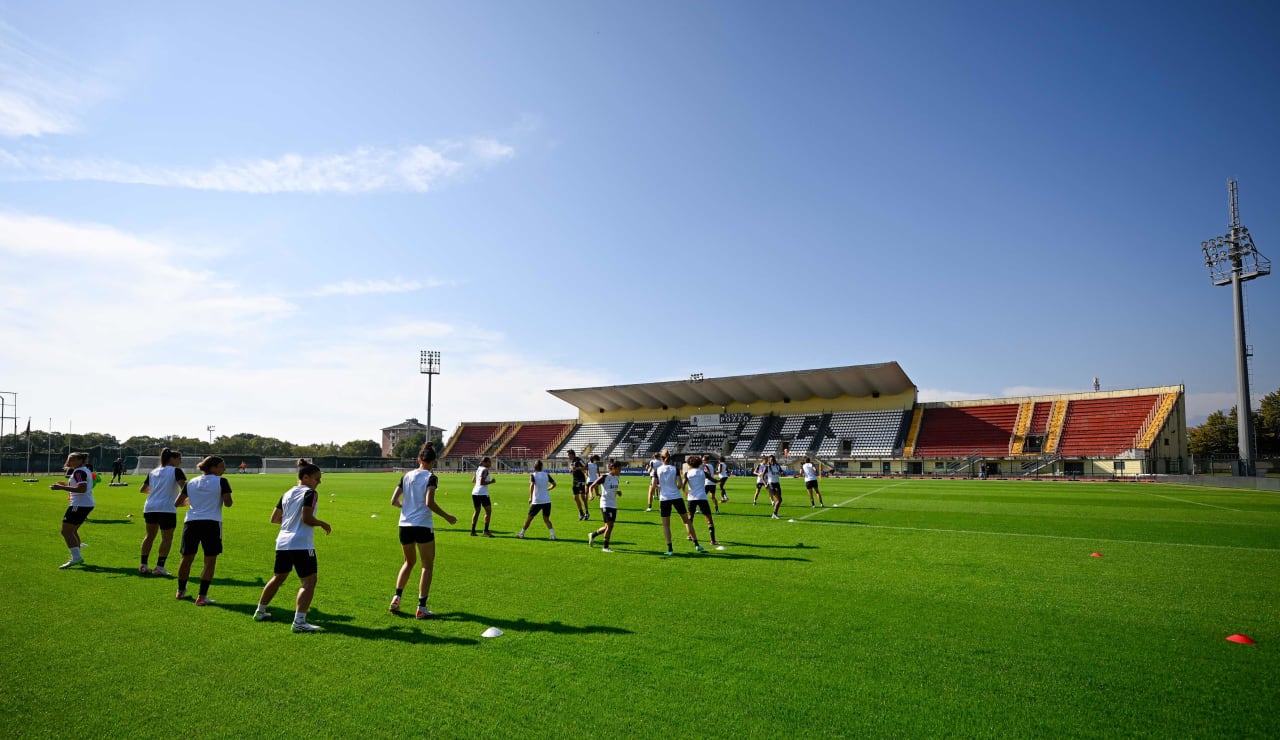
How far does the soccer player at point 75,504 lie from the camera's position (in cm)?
1017

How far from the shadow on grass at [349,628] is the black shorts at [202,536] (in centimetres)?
74

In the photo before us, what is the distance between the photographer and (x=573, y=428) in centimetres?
8562

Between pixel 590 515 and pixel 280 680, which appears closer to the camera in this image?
pixel 280 680

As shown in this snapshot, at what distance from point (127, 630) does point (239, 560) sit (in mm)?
4909

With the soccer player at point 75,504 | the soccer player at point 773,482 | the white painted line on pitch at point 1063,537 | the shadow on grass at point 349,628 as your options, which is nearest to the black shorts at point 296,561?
the shadow on grass at point 349,628

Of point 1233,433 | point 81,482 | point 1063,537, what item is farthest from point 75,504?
point 1233,433

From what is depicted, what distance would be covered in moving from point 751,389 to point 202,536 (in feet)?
214

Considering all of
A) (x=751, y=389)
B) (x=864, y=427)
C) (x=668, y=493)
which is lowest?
(x=668, y=493)

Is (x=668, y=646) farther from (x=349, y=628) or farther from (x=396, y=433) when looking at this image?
(x=396, y=433)

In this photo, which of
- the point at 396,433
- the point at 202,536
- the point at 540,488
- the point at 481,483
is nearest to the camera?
the point at 202,536

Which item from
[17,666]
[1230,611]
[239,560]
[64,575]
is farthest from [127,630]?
[1230,611]

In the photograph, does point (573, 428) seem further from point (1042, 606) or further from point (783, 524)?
point (1042, 606)

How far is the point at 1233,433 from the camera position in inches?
2859

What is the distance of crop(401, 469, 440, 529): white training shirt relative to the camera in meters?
7.63
